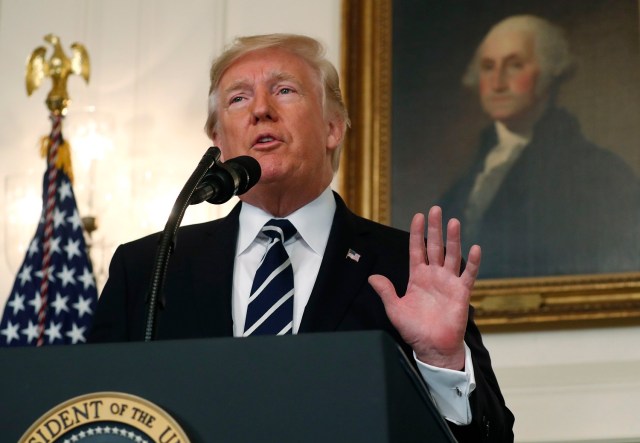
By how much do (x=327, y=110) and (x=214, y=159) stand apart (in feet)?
4.15

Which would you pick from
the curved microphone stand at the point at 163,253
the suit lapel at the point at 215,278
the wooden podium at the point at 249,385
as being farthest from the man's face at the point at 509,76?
the wooden podium at the point at 249,385

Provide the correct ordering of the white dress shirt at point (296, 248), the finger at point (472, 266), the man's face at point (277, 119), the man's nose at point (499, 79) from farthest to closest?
1. the man's nose at point (499, 79)
2. the man's face at point (277, 119)
3. the white dress shirt at point (296, 248)
4. the finger at point (472, 266)

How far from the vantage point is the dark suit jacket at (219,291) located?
9.63 feet

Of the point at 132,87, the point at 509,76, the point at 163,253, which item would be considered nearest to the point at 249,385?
the point at 163,253

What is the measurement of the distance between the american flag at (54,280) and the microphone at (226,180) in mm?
3044

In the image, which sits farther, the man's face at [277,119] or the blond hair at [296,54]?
A: the blond hair at [296,54]

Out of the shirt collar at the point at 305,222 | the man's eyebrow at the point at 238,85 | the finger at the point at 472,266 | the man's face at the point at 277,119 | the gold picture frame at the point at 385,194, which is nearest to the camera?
the finger at the point at 472,266

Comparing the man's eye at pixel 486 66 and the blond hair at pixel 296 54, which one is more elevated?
the man's eye at pixel 486 66

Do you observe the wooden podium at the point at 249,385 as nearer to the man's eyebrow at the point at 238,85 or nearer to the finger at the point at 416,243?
the finger at the point at 416,243

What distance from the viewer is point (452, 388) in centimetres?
249

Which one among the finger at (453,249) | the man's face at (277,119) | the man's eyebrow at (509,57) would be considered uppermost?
the man's eyebrow at (509,57)

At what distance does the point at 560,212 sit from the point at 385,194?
0.83 metres

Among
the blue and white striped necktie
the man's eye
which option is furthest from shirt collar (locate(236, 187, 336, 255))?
the man's eye

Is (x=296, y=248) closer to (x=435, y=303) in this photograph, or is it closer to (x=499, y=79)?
(x=435, y=303)
